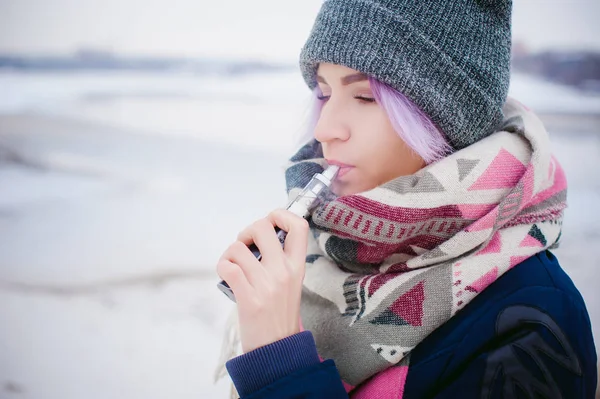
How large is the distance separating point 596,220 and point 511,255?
88 centimetres

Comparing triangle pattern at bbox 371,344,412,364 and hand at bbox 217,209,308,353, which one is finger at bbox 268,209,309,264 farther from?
triangle pattern at bbox 371,344,412,364

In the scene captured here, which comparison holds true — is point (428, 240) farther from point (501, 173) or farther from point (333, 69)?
point (333, 69)

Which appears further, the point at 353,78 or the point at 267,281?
the point at 353,78

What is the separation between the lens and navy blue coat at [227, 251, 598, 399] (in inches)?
17.0

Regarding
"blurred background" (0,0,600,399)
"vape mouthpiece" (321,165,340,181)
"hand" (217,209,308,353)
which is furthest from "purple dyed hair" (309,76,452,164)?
"blurred background" (0,0,600,399)

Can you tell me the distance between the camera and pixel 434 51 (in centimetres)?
55

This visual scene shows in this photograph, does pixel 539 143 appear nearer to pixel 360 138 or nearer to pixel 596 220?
pixel 360 138

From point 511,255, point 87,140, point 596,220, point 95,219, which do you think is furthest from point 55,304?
point 596,220

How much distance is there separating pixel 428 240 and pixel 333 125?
0.22m

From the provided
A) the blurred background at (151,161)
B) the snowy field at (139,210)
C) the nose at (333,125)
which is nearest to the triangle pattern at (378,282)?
the nose at (333,125)

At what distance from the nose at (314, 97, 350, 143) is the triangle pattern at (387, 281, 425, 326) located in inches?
9.5

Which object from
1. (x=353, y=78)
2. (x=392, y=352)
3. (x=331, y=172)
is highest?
(x=353, y=78)

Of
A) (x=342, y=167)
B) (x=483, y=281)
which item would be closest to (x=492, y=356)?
(x=483, y=281)

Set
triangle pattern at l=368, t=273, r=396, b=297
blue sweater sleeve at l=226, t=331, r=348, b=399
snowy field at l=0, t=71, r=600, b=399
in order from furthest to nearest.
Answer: snowy field at l=0, t=71, r=600, b=399
triangle pattern at l=368, t=273, r=396, b=297
blue sweater sleeve at l=226, t=331, r=348, b=399
